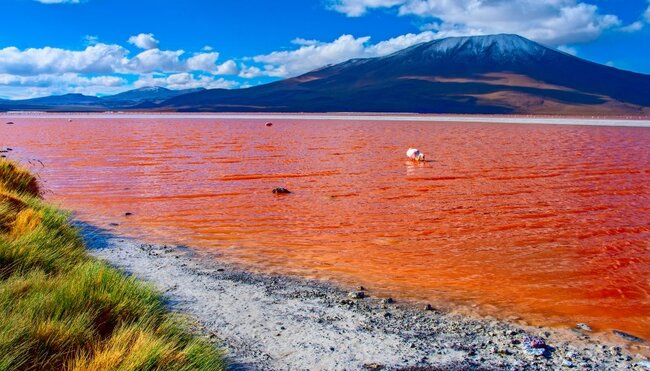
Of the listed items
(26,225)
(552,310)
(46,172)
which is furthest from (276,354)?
(46,172)

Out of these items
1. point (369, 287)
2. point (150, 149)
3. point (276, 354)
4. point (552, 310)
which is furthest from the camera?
point (150, 149)

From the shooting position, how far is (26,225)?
262 inches

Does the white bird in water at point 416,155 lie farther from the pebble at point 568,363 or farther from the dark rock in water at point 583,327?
the pebble at point 568,363

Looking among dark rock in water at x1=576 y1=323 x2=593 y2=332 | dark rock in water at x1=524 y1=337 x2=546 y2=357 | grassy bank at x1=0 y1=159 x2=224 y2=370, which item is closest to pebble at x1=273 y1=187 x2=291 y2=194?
grassy bank at x1=0 y1=159 x2=224 y2=370

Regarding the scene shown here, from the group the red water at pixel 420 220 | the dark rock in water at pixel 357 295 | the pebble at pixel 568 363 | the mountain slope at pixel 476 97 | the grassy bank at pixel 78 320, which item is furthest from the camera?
the mountain slope at pixel 476 97

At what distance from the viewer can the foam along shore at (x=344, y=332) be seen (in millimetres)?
4441

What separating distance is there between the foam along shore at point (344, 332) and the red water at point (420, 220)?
55 cm

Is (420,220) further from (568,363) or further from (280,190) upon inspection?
(568,363)

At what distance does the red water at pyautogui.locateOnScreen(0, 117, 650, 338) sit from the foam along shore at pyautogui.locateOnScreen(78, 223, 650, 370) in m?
0.55

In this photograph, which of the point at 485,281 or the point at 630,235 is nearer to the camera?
the point at 485,281

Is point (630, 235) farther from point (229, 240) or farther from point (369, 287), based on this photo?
point (229, 240)

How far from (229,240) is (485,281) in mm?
3794

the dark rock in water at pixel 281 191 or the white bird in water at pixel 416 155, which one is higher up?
the white bird in water at pixel 416 155

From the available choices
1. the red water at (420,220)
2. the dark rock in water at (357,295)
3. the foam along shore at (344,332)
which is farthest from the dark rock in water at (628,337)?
the dark rock in water at (357,295)
